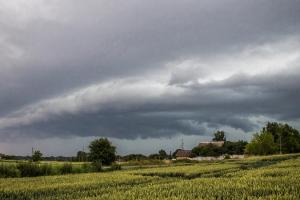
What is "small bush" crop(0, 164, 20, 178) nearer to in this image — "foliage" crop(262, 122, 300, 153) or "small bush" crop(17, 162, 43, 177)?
"small bush" crop(17, 162, 43, 177)

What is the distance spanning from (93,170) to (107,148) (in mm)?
21731

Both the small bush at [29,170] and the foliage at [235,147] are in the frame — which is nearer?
the small bush at [29,170]

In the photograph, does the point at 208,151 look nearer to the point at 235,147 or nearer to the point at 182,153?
the point at 235,147

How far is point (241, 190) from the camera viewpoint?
2056cm

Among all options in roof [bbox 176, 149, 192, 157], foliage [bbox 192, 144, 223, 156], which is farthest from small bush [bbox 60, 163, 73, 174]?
roof [bbox 176, 149, 192, 157]

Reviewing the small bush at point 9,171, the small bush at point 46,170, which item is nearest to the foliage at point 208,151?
the small bush at point 46,170

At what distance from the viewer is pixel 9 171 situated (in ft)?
166

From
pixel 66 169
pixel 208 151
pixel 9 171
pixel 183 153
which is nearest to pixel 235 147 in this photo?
pixel 208 151

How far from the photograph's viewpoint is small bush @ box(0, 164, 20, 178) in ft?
164

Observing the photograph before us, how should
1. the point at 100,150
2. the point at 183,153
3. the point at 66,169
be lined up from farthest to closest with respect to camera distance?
the point at 183,153, the point at 100,150, the point at 66,169

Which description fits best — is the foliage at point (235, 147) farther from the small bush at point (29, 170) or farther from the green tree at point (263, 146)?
the small bush at point (29, 170)

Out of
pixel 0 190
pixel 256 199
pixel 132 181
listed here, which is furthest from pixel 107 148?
pixel 256 199

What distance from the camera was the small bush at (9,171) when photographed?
5006 cm

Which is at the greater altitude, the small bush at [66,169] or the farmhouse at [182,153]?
the small bush at [66,169]
